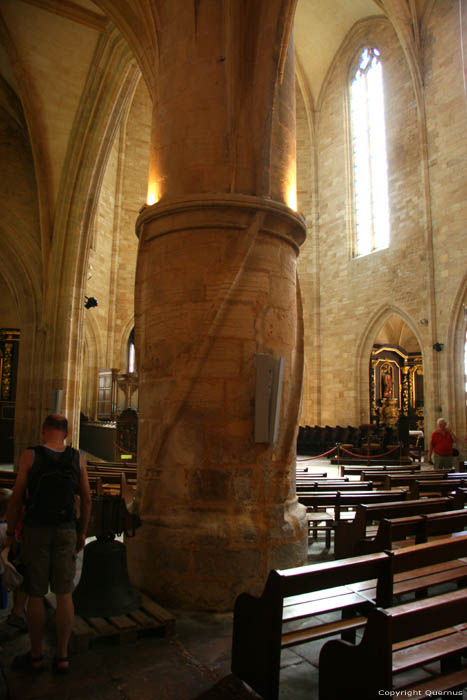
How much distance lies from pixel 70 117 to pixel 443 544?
1096 cm

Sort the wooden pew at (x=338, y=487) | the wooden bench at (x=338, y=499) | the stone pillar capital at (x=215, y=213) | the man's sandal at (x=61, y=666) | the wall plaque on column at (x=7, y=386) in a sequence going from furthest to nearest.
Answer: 1. the wall plaque on column at (x=7, y=386)
2. the wooden pew at (x=338, y=487)
3. the wooden bench at (x=338, y=499)
4. the stone pillar capital at (x=215, y=213)
5. the man's sandal at (x=61, y=666)

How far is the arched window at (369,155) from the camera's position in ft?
58.5

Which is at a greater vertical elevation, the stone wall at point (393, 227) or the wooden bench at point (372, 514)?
the stone wall at point (393, 227)

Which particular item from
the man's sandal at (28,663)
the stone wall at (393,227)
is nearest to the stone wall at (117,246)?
the stone wall at (393,227)

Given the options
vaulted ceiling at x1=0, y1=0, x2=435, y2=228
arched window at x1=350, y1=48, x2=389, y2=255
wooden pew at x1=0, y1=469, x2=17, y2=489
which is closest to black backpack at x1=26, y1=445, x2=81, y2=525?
wooden pew at x1=0, y1=469, x2=17, y2=489

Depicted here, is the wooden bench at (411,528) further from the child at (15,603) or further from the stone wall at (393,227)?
the stone wall at (393,227)

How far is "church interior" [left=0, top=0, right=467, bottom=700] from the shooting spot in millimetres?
3758

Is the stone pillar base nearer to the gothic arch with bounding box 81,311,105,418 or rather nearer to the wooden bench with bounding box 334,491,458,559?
the wooden bench with bounding box 334,491,458,559

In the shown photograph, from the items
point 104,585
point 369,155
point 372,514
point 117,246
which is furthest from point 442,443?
point 117,246

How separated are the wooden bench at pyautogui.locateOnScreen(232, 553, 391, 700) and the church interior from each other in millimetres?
202

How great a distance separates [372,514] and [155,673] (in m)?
1.69

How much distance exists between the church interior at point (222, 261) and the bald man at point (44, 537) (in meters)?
0.25

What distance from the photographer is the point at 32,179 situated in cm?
1228

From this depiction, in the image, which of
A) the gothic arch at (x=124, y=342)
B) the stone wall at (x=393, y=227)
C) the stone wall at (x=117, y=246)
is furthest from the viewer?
the gothic arch at (x=124, y=342)
